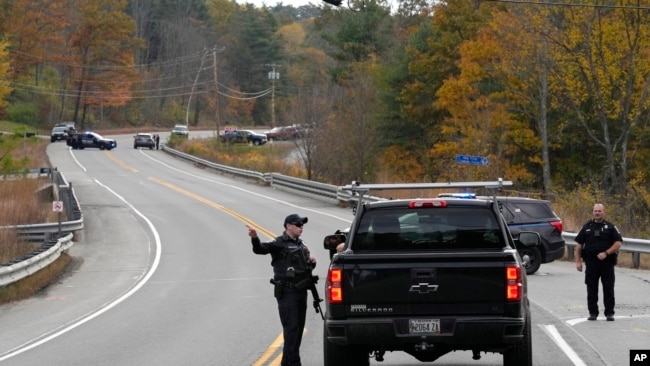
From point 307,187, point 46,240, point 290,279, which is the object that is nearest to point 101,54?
point 307,187

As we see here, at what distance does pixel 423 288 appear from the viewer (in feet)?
31.3

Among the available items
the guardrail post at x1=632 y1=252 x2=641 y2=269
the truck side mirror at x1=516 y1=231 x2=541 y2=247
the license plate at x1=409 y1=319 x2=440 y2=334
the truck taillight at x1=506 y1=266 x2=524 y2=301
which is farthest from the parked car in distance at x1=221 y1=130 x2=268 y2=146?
the truck taillight at x1=506 y1=266 x2=524 y2=301

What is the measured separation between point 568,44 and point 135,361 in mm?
38266

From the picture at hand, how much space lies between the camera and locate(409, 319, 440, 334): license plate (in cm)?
959

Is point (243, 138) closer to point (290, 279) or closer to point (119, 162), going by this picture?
point (119, 162)

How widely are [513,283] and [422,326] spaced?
90 centimetres

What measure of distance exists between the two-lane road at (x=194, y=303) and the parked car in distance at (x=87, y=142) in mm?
42651

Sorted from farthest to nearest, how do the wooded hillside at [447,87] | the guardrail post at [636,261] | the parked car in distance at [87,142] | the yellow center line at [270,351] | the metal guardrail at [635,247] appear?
the parked car in distance at [87,142] → the wooded hillside at [447,87] → the guardrail post at [636,261] → the metal guardrail at [635,247] → the yellow center line at [270,351]

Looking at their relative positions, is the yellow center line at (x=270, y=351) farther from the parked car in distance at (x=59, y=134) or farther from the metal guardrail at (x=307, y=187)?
the parked car in distance at (x=59, y=134)

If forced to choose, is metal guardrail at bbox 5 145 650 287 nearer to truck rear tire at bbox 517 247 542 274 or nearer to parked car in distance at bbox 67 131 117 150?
truck rear tire at bbox 517 247 542 274

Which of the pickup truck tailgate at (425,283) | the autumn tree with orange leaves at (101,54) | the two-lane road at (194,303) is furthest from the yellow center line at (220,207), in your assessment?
the autumn tree with orange leaves at (101,54)

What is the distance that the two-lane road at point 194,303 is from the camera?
1320cm

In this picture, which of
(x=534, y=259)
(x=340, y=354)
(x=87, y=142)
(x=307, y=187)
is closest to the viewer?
(x=340, y=354)

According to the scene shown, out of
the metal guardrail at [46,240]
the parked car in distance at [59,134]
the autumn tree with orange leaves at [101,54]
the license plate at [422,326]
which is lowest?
the metal guardrail at [46,240]
